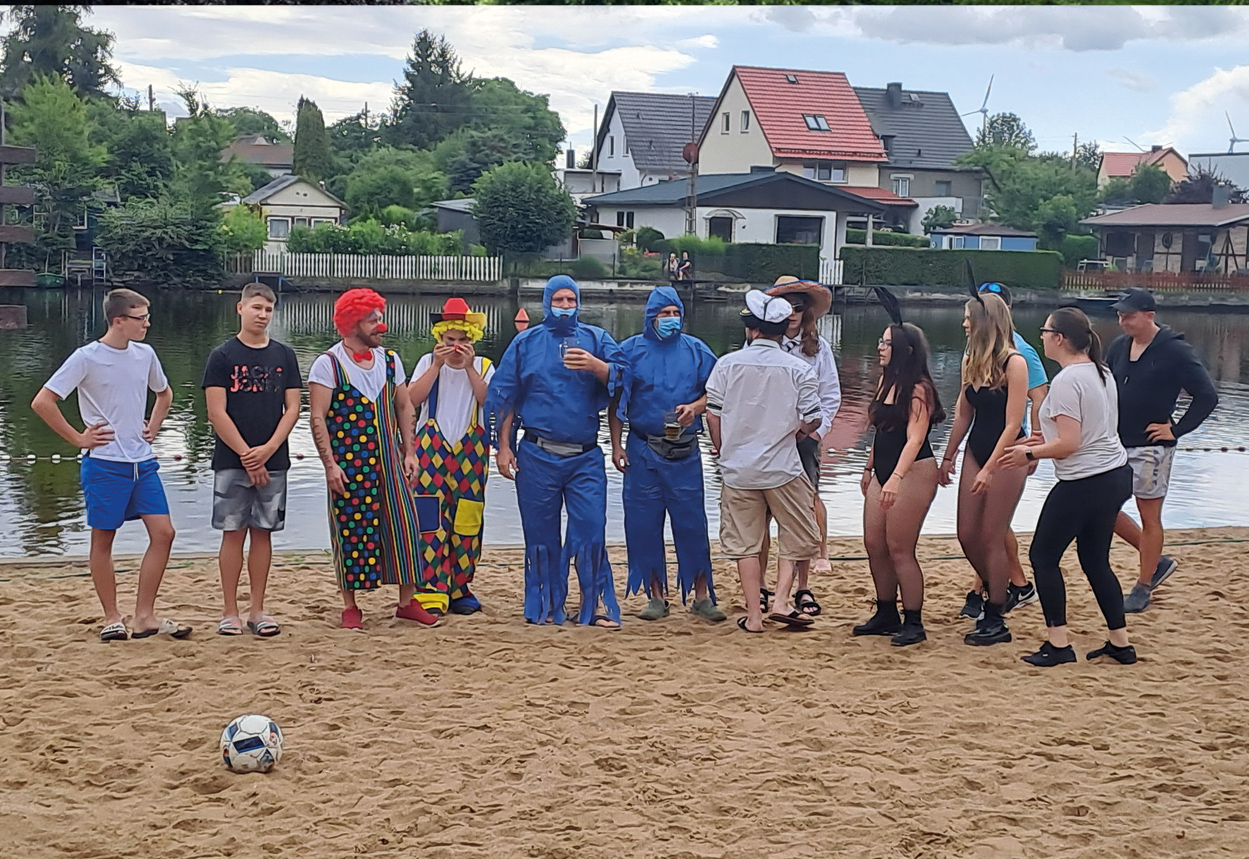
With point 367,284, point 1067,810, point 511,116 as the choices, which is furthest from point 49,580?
point 511,116

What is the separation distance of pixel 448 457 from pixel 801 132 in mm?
55008

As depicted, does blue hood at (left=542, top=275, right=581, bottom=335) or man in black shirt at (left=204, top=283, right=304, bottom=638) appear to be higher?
blue hood at (left=542, top=275, right=581, bottom=335)

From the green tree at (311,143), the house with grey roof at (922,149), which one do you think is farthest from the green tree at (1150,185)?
the green tree at (311,143)

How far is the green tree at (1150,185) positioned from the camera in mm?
66938

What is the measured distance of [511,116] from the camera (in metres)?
89.0

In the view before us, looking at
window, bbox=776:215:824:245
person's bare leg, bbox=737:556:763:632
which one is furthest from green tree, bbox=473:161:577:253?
person's bare leg, bbox=737:556:763:632

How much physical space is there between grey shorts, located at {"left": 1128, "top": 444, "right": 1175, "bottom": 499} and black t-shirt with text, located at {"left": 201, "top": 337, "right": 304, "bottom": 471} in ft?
15.1

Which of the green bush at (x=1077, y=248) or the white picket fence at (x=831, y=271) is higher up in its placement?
the green bush at (x=1077, y=248)

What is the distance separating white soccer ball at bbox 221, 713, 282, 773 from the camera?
511 cm

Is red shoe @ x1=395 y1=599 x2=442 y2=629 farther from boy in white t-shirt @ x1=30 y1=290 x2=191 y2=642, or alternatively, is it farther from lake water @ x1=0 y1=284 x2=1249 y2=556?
lake water @ x1=0 y1=284 x2=1249 y2=556

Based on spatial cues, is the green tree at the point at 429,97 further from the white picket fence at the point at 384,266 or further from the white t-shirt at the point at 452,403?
the white t-shirt at the point at 452,403

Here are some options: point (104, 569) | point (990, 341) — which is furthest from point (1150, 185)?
point (104, 569)

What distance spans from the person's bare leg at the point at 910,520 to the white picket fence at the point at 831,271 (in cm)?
4207

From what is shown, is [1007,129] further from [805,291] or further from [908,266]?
[805,291]
